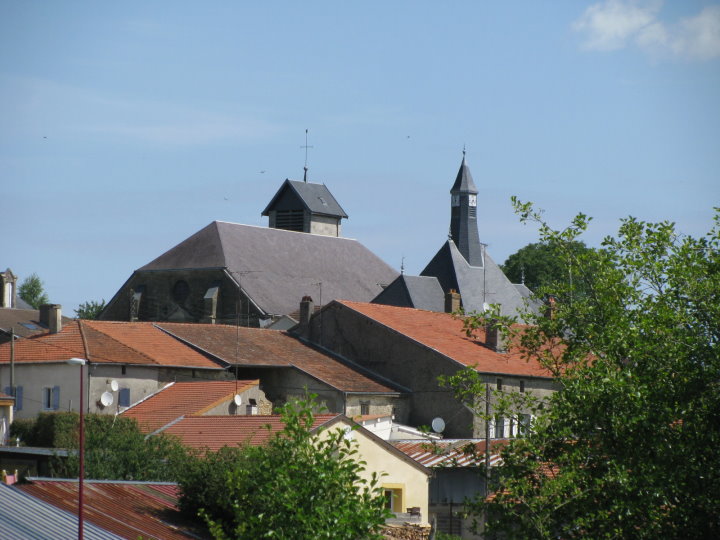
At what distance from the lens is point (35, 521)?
20047mm

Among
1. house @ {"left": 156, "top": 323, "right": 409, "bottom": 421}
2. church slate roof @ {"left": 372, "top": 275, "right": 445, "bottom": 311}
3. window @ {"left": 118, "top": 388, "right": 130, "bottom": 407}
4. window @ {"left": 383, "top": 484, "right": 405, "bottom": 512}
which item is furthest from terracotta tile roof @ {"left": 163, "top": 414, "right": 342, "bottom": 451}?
church slate roof @ {"left": 372, "top": 275, "right": 445, "bottom": 311}

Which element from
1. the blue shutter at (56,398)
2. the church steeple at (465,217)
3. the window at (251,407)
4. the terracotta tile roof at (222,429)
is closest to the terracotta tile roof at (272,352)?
the window at (251,407)

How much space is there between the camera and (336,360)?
4759cm

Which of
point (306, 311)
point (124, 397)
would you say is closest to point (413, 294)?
point (306, 311)

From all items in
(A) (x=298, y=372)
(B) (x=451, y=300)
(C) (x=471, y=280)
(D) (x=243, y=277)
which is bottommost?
(A) (x=298, y=372)

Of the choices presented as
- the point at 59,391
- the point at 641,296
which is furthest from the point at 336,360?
the point at 641,296

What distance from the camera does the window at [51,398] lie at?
41.1 meters

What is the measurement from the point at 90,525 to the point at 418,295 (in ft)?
136

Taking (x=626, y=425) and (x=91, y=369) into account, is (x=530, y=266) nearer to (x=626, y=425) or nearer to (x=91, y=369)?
(x=91, y=369)

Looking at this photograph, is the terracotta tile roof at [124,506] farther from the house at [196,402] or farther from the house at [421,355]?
the house at [421,355]

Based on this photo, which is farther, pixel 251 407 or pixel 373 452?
pixel 251 407

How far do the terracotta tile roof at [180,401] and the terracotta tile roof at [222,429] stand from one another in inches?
62.8

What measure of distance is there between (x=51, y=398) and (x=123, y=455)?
12.4 meters

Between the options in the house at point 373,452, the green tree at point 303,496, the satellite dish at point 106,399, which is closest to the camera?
the green tree at point 303,496
